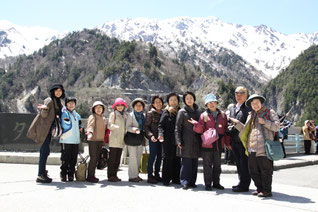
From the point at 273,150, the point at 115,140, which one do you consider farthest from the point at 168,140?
the point at 273,150

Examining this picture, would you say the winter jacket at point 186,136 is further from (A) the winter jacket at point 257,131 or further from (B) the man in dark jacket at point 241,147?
(A) the winter jacket at point 257,131

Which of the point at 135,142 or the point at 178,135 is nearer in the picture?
the point at 178,135

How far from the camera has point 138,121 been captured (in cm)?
662

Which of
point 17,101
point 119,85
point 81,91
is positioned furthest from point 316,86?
point 17,101

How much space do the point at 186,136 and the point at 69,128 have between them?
219 centimetres

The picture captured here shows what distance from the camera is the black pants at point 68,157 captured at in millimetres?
6199

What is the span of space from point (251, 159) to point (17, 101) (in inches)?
6020

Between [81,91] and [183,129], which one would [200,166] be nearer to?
[183,129]

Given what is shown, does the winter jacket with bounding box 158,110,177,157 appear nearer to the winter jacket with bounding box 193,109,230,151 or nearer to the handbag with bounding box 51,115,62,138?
the winter jacket with bounding box 193,109,230,151

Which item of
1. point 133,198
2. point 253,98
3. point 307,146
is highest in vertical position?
point 253,98

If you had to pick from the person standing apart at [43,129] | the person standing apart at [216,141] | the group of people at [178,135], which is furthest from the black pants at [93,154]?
the person standing apart at [216,141]

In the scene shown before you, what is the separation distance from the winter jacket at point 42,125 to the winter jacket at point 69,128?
27cm

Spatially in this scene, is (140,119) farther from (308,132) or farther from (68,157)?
(308,132)

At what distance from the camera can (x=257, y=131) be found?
17.5 feet
